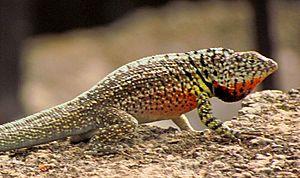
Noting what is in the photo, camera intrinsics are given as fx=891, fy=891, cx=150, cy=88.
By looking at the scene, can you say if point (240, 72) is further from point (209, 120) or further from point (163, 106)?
point (163, 106)

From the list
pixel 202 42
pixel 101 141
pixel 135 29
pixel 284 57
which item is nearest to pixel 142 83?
pixel 101 141

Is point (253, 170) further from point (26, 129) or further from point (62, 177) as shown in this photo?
point (26, 129)

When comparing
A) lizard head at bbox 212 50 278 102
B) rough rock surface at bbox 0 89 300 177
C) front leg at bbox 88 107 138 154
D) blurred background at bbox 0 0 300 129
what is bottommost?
blurred background at bbox 0 0 300 129

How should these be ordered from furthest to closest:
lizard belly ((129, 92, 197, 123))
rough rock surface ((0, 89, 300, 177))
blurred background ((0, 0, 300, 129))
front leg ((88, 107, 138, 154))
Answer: blurred background ((0, 0, 300, 129)), lizard belly ((129, 92, 197, 123)), front leg ((88, 107, 138, 154)), rough rock surface ((0, 89, 300, 177))

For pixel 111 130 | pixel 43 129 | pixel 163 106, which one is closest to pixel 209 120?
pixel 163 106

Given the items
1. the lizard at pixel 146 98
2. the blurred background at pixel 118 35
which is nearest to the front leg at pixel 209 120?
the lizard at pixel 146 98

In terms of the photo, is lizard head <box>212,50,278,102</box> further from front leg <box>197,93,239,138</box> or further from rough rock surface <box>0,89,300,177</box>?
rough rock surface <box>0,89,300,177</box>

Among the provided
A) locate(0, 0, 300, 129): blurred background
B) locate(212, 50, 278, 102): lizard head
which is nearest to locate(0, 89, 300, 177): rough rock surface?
locate(212, 50, 278, 102): lizard head

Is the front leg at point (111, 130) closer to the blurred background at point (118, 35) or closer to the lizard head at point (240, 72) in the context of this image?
the lizard head at point (240, 72)
